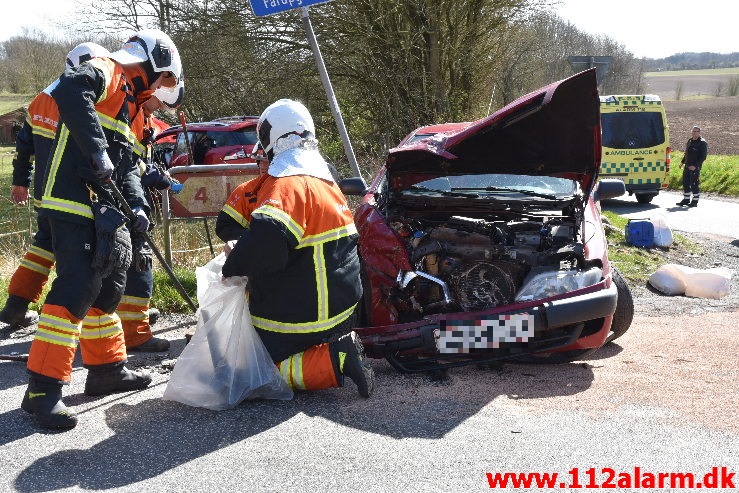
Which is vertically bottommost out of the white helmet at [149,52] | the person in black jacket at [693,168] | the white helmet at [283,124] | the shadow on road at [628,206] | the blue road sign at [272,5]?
the shadow on road at [628,206]

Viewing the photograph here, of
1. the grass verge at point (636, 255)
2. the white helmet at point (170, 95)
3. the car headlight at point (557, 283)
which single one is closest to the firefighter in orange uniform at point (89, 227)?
the white helmet at point (170, 95)

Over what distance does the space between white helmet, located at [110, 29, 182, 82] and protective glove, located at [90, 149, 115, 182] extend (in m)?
0.78

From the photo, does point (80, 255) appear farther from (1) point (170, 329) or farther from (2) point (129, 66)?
(1) point (170, 329)

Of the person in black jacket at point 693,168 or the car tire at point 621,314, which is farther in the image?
the person in black jacket at point 693,168

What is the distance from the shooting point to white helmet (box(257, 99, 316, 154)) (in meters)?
4.45

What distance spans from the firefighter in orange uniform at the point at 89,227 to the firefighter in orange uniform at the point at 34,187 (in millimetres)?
877

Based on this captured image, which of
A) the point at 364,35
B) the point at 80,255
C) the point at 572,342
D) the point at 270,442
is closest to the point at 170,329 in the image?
the point at 80,255

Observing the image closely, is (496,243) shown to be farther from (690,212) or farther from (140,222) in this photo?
(690,212)

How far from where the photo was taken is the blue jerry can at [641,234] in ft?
33.9

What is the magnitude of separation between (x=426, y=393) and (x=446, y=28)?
10735mm

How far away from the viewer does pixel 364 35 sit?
1409 cm

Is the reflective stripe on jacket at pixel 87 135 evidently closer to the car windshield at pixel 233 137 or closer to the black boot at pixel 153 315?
the black boot at pixel 153 315

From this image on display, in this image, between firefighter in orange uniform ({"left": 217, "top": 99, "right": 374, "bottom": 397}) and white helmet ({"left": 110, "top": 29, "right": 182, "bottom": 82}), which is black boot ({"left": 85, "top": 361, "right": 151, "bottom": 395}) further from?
white helmet ({"left": 110, "top": 29, "right": 182, "bottom": 82})

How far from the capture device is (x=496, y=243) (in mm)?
5215
